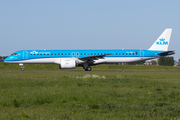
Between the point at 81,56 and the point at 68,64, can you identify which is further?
the point at 81,56

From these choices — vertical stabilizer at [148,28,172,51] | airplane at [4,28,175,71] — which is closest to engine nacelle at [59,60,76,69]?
airplane at [4,28,175,71]

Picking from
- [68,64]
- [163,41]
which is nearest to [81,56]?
[68,64]

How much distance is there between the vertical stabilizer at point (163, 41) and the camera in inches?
1784

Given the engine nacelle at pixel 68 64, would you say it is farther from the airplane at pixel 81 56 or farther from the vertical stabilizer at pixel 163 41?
the vertical stabilizer at pixel 163 41

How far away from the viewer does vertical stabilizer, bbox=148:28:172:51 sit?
45.3 metres

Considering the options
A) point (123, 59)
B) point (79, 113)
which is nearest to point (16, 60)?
point (123, 59)

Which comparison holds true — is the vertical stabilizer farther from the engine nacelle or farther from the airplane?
the engine nacelle

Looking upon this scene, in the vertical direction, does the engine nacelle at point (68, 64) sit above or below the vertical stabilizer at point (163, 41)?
below

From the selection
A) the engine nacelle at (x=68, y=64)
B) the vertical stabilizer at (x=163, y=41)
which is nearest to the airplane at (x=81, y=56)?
the engine nacelle at (x=68, y=64)

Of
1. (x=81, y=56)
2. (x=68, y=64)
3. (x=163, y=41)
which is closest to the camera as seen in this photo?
(x=68, y=64)

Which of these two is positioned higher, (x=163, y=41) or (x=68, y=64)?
(x=163, y=41)

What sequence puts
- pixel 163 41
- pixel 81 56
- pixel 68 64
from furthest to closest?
pixel 163 41, pixel 81 56, pixel 68 64

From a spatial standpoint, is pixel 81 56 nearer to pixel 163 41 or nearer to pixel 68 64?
pixel 68 64

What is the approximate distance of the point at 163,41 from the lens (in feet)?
149
